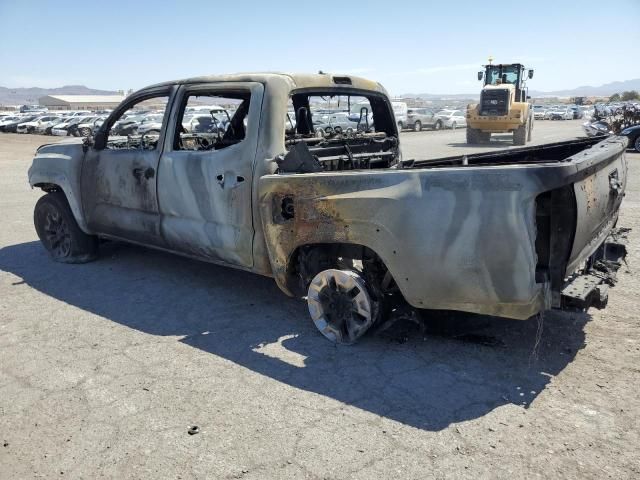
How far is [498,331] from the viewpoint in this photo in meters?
3.94

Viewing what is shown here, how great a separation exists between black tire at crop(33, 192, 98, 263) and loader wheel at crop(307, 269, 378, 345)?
3257 millimetres

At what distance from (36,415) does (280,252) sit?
5.98ft

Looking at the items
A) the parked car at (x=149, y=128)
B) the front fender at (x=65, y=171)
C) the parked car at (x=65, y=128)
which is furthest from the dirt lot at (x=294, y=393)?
the parked car at (x=65, y=128)

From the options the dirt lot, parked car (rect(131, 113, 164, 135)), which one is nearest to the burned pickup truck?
parked car (rect(131, 113, 164, 135))

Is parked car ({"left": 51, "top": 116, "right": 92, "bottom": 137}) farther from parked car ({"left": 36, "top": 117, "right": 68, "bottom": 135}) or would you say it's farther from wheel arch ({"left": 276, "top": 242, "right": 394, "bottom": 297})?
wheel arch ({"left": 276, "top": 242, "right": 394, "bottom": 297})

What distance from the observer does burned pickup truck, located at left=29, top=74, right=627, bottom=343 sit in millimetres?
3033

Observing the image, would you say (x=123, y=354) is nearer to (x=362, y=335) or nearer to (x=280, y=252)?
(x=280, y=252)

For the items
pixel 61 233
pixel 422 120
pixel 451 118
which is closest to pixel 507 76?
pixel 422 120

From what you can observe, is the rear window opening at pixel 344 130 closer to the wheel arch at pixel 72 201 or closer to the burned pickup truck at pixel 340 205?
the burned pickup truck at pixel 340 205

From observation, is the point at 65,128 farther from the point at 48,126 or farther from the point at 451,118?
the point at 451,118

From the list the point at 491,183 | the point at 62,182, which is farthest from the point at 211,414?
the point at 62,182

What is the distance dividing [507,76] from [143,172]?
882 inches

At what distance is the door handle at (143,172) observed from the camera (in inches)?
189

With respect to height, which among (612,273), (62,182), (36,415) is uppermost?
(62,182)
